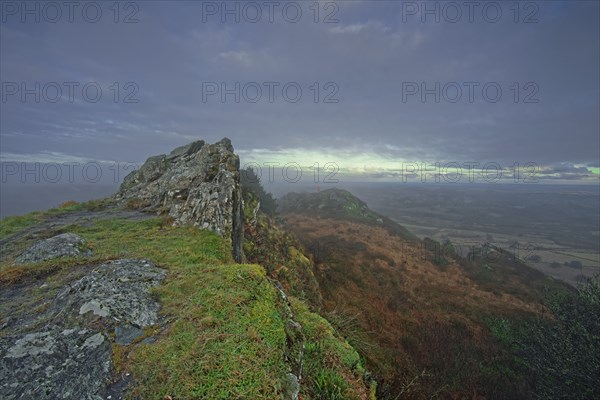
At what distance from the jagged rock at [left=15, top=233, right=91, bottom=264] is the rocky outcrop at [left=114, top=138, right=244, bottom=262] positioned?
3.74 m

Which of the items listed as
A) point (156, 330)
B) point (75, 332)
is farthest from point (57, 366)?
point (156, 330)

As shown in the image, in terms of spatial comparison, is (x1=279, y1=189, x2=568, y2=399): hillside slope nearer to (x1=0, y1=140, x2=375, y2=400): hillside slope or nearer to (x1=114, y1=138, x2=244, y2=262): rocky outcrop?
(x1=0, y1=140, x2=375, y2=400): hillside slope

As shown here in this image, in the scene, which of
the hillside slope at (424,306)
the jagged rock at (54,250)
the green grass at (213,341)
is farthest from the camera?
the hillside slope at (424,306)

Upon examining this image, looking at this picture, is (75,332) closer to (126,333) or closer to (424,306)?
(126,333)

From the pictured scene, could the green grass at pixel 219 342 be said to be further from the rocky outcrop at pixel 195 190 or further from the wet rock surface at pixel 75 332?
the rocky outcrop at pixel 195 190

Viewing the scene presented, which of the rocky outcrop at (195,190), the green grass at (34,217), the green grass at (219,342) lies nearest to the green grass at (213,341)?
the green grass at (219,342)

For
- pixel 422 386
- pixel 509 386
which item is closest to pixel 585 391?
pixel 509 386

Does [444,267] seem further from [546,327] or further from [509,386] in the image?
[509,386]

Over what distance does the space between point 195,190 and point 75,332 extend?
9.25 m

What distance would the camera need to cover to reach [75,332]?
4633 millimetres

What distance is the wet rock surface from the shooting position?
380cm

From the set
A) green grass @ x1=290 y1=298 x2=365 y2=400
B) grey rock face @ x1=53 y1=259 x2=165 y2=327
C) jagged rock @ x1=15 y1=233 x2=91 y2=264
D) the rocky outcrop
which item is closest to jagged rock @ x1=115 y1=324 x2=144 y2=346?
grey rock face @ x1=53 y1=259 x2=165 y2=327

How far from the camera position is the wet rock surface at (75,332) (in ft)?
12.5

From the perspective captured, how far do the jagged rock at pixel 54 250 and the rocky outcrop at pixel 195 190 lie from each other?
3.74 m
